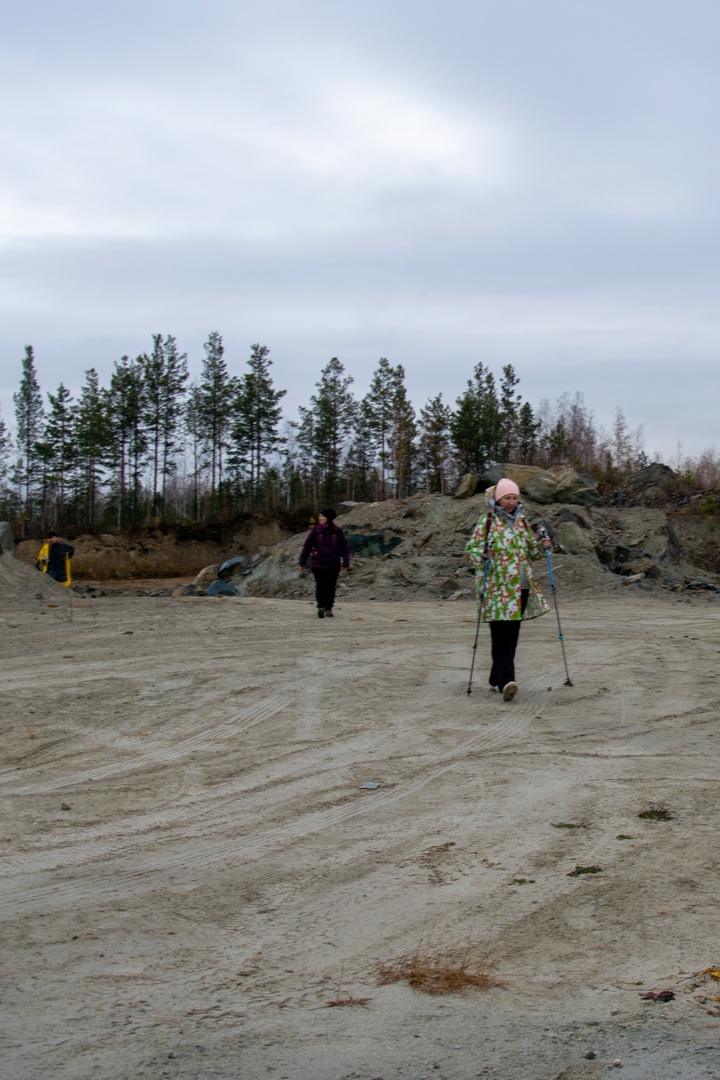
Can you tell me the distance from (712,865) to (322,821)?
2.29 m

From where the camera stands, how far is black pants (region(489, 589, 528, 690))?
10.2 meters

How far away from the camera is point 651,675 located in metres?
11.7

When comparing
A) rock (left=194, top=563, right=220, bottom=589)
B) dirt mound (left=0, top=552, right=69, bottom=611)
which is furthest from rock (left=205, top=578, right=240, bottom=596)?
dirt mound (left=0, top=552, right=69, bottom=611)

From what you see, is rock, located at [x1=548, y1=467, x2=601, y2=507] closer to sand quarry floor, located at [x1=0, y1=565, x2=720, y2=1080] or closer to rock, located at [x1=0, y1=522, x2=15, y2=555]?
rock, located at [x1=0, y1=522, x2=15, y2=555]

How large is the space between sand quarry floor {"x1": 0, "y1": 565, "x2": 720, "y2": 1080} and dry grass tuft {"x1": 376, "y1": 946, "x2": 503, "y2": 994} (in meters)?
0.05

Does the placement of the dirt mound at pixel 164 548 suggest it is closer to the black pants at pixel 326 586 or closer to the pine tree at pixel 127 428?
the pine tree at pixel 127 428

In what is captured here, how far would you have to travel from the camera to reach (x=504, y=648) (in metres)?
10.3

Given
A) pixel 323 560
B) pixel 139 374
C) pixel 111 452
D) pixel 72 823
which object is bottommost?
pixel 72 823

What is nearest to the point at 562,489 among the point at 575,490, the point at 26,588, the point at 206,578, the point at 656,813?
the point at 575,490

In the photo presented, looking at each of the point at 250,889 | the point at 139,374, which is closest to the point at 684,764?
the point at 250,889

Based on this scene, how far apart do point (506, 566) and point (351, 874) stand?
17.3 ft

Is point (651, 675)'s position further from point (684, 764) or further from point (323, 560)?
point (323, 560)

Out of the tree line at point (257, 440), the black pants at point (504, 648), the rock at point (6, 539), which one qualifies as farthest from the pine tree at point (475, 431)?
the black pants at point (504, 648)

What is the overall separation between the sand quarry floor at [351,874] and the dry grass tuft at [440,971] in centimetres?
5
